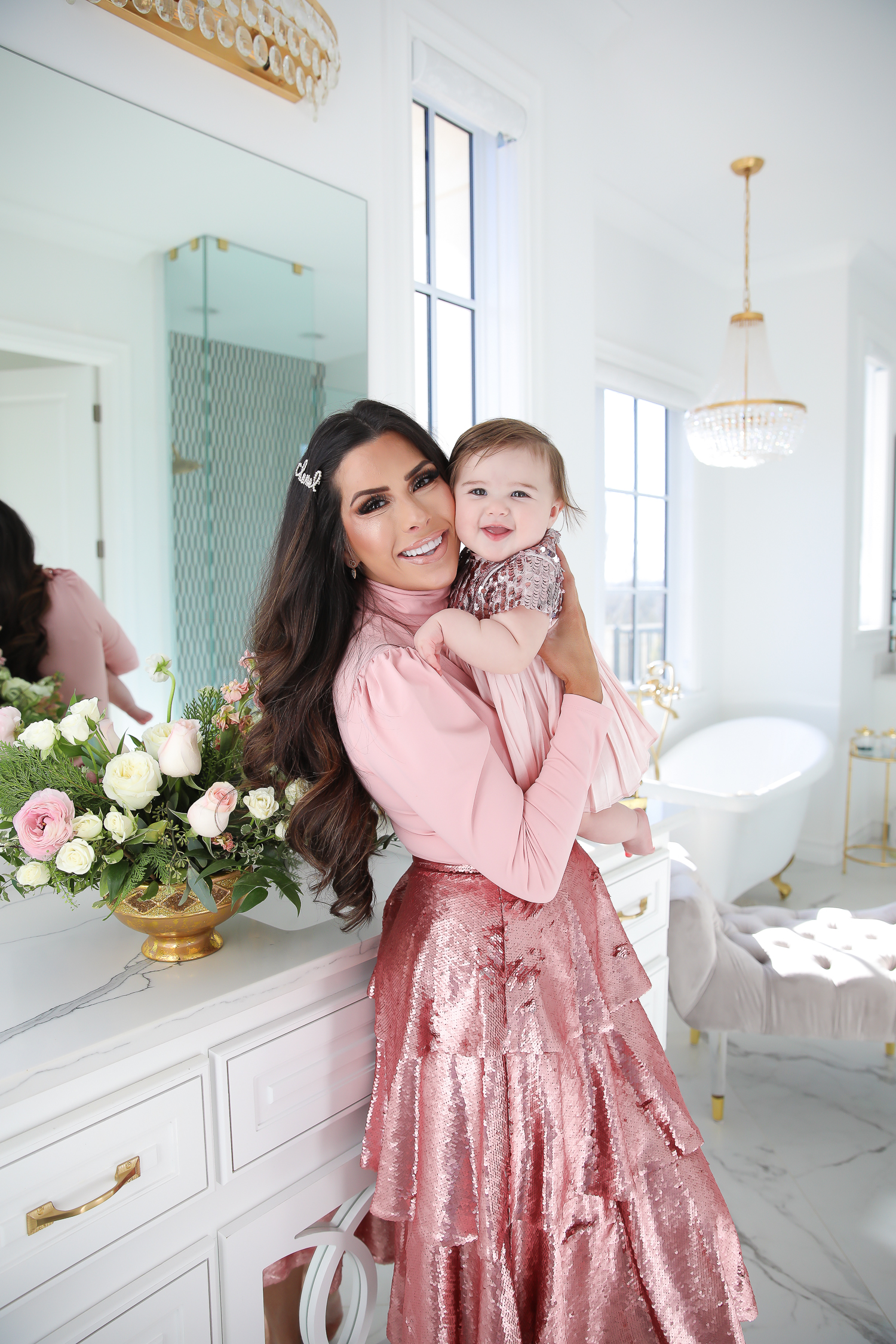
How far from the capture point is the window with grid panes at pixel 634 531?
3875 millimetres

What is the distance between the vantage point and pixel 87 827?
89cm

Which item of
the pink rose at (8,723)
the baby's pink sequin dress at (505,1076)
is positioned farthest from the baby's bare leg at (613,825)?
the pink rose at (8,723)

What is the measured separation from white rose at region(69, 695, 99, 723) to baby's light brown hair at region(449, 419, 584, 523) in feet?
1.83

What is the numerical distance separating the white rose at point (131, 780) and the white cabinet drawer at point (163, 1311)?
55 cm

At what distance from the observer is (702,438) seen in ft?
11.4

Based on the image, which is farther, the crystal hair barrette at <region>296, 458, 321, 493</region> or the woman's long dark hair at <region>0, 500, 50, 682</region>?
the woman's long dark hair at <region>0, 500, 50, 682</region>

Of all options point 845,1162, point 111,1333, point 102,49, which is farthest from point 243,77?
point 845,1162

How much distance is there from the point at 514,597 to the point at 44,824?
0.62m

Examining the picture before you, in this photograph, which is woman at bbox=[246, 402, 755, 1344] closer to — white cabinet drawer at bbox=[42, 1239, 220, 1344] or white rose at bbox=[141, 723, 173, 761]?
white rose at bbox=[141, 723, 173, 761]

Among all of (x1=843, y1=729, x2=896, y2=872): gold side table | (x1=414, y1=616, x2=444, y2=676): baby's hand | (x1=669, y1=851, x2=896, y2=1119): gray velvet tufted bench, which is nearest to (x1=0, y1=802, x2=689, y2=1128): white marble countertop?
(x1=414, y1=616, x2=444, y2=676): baby's hand

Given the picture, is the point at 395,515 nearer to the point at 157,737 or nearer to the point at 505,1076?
the point at 157,737

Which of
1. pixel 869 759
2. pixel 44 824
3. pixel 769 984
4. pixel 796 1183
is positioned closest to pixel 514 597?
pixel 44 824

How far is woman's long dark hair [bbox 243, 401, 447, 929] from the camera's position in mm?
1024

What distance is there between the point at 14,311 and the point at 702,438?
116 inches
